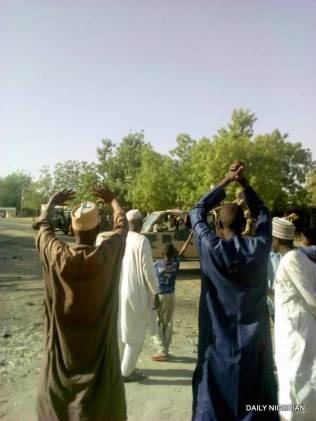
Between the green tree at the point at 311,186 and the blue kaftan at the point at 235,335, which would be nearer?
the blue kaftan at the point at 235,335

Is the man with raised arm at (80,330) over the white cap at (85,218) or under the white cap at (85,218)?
under

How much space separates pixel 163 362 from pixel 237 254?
3.18 m

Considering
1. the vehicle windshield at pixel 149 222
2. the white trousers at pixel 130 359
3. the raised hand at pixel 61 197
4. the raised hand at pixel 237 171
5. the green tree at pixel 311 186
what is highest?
the green tree at pixel 311 186

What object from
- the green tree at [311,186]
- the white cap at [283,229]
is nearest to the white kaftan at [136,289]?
the white cap at [283,229]

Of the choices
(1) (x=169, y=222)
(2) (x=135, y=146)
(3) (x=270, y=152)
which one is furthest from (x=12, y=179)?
(1) (x=169, y=222)

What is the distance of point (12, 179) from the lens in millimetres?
111438

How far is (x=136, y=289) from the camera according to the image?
4895 mm

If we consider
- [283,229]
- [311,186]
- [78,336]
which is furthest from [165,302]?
[311,186]

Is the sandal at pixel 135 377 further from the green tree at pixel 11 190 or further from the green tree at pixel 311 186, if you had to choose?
the green tree at pixel 11 190

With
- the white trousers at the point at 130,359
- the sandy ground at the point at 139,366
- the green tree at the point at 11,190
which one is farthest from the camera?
the green tree at the point at 11,190

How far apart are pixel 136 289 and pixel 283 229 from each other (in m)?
1.91

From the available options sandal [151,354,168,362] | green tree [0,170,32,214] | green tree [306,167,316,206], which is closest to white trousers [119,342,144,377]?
sandal [151,354,168,362]

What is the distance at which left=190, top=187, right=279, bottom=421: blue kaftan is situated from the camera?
8.89 feet

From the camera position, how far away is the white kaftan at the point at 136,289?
4.82 metres
